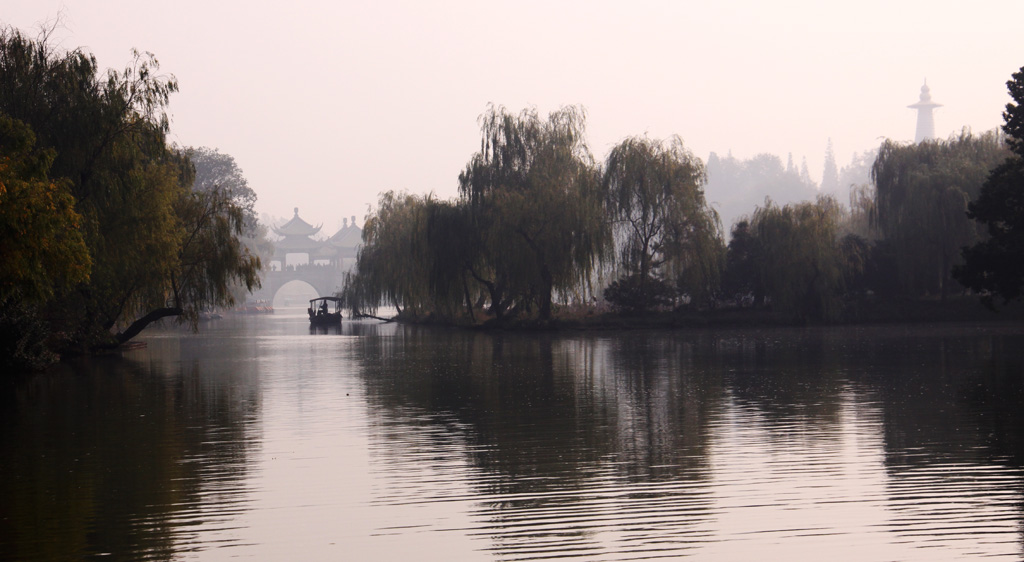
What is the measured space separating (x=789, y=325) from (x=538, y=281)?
11330 millimetres

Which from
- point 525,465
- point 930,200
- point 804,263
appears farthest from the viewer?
point 804,263

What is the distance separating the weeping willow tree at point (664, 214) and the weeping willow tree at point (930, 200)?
8.06 meters

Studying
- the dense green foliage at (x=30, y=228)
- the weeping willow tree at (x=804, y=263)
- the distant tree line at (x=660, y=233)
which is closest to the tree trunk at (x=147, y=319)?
the dense green foliage at (x=30, y=228)

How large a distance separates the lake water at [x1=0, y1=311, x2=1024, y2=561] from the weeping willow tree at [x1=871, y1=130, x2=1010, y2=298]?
2291cm

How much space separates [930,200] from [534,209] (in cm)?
1704

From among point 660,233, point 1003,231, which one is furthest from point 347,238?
point 1003,231

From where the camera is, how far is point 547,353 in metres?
30.9

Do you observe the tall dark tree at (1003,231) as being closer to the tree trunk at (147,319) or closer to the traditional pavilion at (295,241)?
the tree trunk at (147,319)

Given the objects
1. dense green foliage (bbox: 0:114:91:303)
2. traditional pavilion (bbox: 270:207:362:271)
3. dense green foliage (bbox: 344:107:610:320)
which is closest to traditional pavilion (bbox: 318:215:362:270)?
traditional pavilion (bbox: 270:207:362:271)

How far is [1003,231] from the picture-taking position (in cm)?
3097

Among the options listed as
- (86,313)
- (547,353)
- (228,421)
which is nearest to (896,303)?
(547,353)

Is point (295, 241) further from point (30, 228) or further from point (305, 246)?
point (30, 228)

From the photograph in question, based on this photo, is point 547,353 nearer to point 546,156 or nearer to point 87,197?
point 87,197

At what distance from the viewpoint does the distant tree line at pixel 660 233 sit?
44.8m
